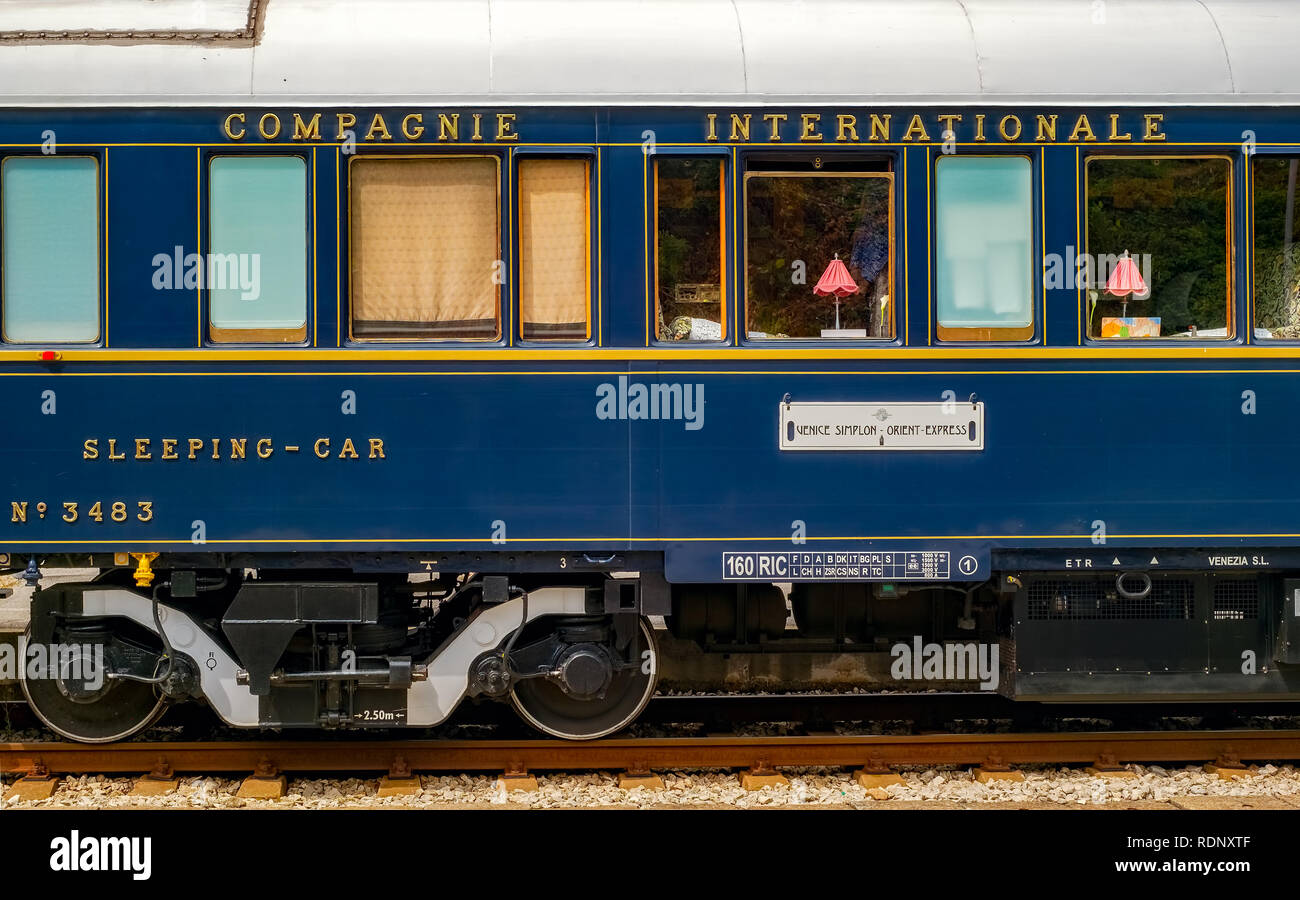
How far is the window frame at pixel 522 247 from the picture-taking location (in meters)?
5.91

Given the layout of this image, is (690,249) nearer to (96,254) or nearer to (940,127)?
(940,127)

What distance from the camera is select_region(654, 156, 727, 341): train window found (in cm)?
596

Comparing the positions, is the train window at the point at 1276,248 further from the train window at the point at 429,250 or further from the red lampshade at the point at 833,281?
the train window at the point at 429,250

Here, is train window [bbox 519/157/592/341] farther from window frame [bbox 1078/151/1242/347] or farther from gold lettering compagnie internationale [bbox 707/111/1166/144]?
window frame [bbox 1078/151/1242/347]

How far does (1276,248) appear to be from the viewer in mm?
6172

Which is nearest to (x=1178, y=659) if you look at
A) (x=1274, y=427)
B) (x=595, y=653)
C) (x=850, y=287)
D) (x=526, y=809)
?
(x=1274, y=427)

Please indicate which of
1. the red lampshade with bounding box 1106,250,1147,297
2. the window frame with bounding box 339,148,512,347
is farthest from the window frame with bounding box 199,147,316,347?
the red lampshade with bounding box 1106,250,1147,297

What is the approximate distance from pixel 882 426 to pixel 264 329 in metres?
3.11

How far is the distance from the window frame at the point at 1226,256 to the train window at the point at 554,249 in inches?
98.7

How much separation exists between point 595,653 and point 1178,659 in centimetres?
313

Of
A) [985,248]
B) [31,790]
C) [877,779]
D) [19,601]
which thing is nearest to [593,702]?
[877,779]

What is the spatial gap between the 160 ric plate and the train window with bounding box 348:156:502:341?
1.62m

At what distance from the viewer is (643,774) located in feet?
21.3

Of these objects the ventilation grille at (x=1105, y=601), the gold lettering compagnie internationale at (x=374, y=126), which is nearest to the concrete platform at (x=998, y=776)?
the ventilation grille at (x=1105, y=601)
